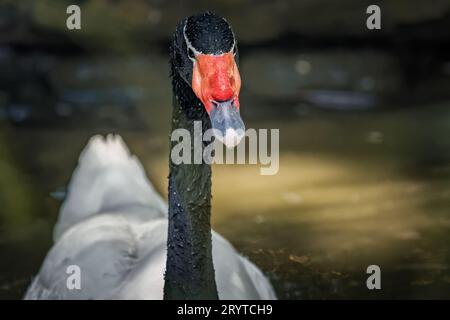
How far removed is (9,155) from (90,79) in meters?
2.42

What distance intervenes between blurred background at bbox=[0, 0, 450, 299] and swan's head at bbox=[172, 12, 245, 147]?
2024 mm

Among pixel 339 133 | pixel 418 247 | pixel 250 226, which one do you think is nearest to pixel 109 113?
pixel 339 133

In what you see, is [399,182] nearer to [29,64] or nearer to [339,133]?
[339,133]

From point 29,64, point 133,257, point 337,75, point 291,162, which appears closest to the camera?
point 133,257

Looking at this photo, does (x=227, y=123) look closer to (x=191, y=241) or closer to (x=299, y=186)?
(x=191, y=241)

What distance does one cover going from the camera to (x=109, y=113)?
322 inches

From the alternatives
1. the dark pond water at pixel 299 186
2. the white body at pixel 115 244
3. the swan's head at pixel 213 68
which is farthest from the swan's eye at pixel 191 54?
the dark pond water at pixel 299 186

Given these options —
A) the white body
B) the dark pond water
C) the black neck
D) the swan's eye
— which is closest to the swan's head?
the swan's eye

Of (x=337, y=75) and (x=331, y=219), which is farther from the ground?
(x=337, y=75)

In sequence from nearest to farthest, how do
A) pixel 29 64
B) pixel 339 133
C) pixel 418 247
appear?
pixel 418 247, pixel 339 133, pixel 29 64

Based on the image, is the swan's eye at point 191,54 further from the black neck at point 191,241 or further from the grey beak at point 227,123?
the black neck at point 191,241

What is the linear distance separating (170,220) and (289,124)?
418 cm

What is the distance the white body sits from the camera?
388 cm

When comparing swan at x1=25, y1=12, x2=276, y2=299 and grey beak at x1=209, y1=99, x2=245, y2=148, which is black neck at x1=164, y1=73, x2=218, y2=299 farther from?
grey beak at x1=209, y1=99, x2=245, y2=148
